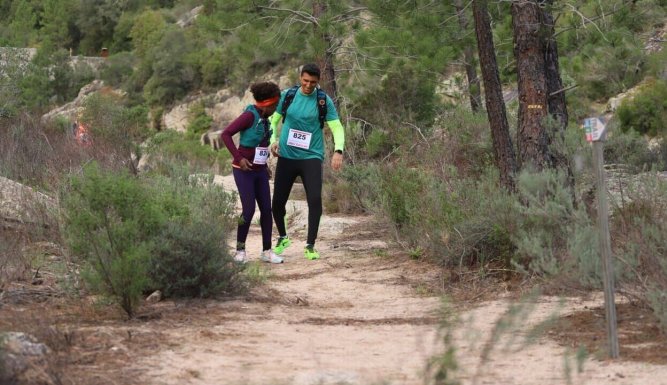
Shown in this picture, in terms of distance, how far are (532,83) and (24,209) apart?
14.3 ft

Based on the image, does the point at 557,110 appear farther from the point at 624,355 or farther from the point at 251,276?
the point at 624,355

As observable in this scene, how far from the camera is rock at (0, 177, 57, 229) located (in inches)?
340

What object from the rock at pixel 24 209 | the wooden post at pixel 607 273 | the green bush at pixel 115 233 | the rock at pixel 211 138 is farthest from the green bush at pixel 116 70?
the wooden post at pixel 607 273

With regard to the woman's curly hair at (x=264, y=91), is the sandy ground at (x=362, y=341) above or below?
below

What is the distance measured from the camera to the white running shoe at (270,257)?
9.18 meters

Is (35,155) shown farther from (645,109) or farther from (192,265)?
(645,109)

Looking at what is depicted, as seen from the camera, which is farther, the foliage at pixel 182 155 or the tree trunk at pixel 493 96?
the foliage at pixel 182 155

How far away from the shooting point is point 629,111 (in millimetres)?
24859

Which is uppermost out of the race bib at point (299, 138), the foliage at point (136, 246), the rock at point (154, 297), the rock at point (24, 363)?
the race bib at point (299, 138)

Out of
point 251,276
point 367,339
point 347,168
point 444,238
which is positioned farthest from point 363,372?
point 347,168

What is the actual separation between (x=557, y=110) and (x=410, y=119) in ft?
29.4

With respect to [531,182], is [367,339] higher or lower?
lower

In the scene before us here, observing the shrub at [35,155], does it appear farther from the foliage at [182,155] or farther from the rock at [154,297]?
the rock at [154,297]

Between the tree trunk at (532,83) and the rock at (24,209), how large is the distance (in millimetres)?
4000
